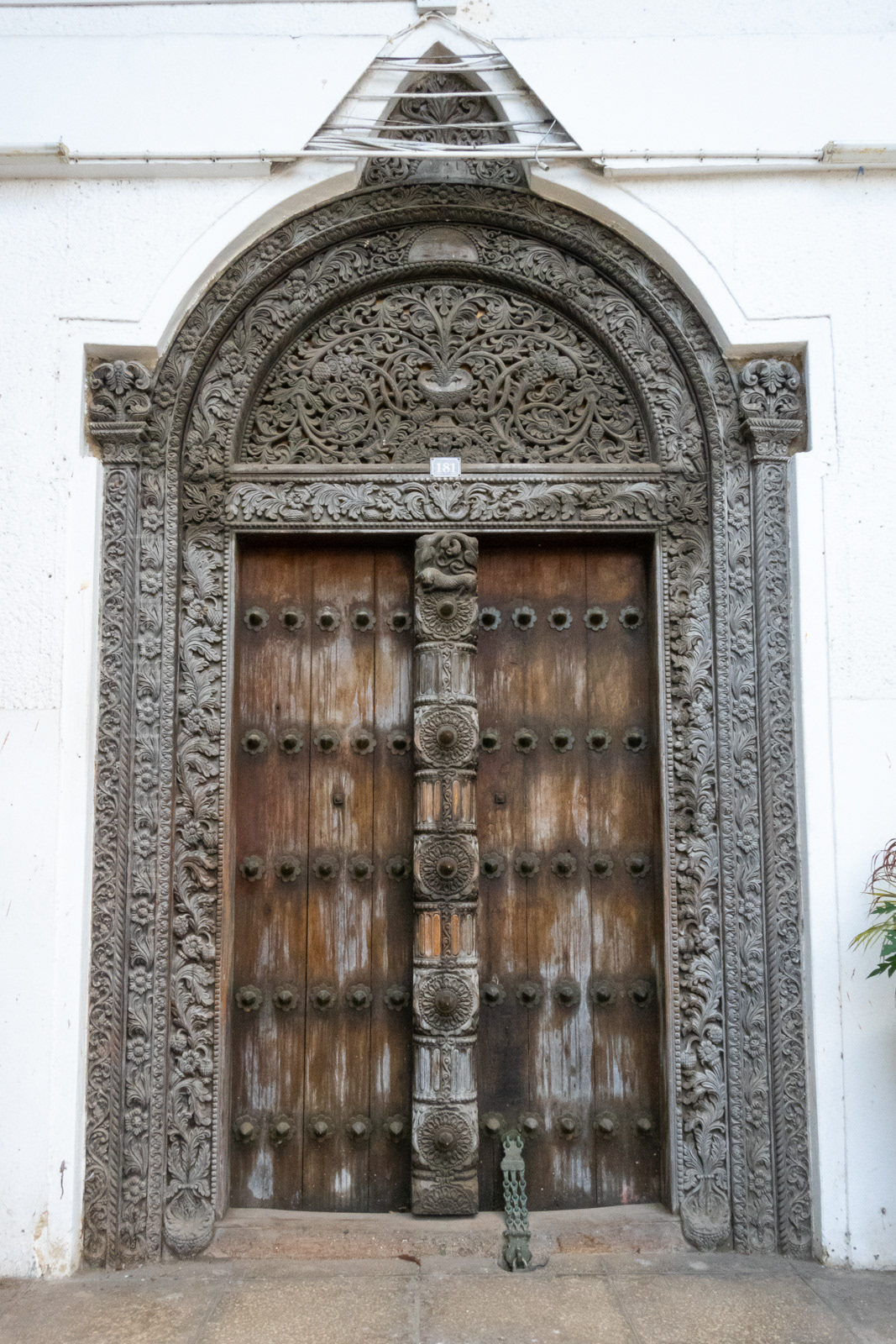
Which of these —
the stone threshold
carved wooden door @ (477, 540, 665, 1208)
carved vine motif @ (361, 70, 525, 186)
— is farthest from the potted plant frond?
carved vine motif @ (361, 70, 525, 186)

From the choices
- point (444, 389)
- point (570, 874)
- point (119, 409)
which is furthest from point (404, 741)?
point (119, 409)

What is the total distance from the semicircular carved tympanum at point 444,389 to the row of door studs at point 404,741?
0.78 m

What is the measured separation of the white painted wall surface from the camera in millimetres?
2639

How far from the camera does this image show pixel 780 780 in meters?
2.67

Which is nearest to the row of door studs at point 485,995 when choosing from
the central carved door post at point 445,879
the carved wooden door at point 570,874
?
the carved wooden door at point 570,874

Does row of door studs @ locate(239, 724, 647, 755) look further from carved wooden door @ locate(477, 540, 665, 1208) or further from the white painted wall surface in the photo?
the white painted wall surface

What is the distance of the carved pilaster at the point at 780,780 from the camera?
256cm

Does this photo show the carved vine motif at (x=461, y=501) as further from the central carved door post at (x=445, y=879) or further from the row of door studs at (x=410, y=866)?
the row of door studs at (x=410, y=866)

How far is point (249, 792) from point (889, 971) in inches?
68.7

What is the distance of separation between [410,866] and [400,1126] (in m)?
0.71

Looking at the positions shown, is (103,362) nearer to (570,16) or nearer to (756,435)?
(570,16)

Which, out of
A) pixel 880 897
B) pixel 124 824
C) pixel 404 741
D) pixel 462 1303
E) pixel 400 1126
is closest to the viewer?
pixel 462 1303

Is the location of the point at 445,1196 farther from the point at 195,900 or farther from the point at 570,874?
the point at 195,900

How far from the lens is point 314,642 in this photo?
293 centimetres
